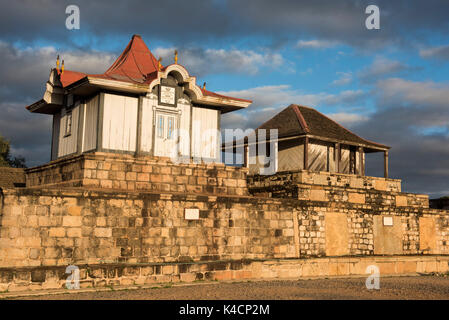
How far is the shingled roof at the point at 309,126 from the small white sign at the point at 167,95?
8.03 m

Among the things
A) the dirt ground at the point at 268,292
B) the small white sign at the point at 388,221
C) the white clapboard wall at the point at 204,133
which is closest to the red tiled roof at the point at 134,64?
the white clapboard wall at the point at 204,133

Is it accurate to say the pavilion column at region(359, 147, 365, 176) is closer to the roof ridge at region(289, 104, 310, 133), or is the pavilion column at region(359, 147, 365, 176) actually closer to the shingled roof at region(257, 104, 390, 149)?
the shingled roof at region(257, 104, 390, 149)

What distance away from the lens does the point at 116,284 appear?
11859mm

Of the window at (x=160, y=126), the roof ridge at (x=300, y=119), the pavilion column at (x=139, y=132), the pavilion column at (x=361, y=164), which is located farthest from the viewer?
the pavilion column at (x=361, y=164)

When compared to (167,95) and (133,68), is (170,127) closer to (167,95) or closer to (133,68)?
(167,95)

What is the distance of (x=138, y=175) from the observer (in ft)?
47.9

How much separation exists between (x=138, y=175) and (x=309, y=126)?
11.3 m

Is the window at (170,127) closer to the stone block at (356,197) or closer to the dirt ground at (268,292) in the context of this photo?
the dirt ground at (268,292)

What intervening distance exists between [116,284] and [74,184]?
3.55m

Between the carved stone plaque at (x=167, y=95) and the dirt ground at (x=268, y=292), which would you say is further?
the carved stone plaque at (x=167, y=95)

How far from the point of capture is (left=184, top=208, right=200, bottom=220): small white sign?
13742 millimetres

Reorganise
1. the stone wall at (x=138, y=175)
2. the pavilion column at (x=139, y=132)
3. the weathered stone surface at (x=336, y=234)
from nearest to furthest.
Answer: the stone wall at (x=138, y=175)
the pavilion column at (x=139, y=132)
the weathered stone surface at (x=336, y=234)

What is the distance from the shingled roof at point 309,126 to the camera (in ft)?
76.2
